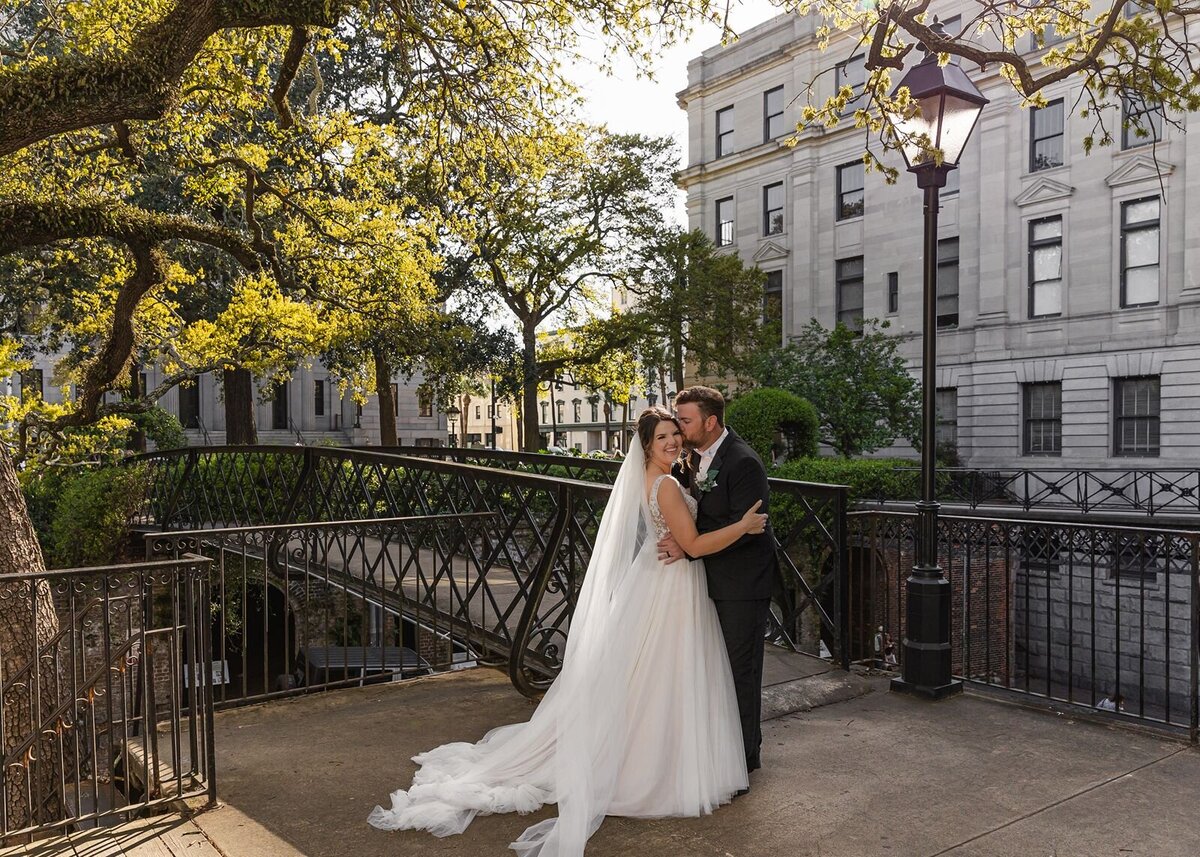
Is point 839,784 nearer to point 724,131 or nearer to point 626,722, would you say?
point 626,722

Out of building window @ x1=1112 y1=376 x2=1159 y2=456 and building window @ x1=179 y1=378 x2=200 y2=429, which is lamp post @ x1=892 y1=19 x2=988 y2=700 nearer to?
building window @ x1=1112 y1=376 x2=1159 y2=456

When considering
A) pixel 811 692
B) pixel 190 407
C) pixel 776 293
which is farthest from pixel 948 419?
pixel 190 407

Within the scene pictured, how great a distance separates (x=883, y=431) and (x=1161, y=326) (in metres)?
9.02

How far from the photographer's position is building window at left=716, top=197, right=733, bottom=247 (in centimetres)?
4116

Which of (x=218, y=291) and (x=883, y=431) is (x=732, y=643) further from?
(x=218, y=291)

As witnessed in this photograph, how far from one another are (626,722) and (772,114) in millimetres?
38364

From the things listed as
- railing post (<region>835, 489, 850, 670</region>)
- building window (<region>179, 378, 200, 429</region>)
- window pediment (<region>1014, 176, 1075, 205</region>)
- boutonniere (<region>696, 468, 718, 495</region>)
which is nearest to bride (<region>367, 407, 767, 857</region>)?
boutonniere (<region>696, 468, 718, 495</region>)

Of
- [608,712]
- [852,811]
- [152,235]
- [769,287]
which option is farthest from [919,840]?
[769,287]

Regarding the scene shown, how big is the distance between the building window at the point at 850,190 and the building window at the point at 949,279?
4242 mm

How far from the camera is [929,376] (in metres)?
7.16

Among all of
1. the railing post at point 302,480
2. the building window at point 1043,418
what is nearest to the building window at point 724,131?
the building window at point 1043,418

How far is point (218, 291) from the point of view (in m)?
28.6

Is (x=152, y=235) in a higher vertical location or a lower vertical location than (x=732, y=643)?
higher

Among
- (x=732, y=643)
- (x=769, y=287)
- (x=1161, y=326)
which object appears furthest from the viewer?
(x=769, y=287)
